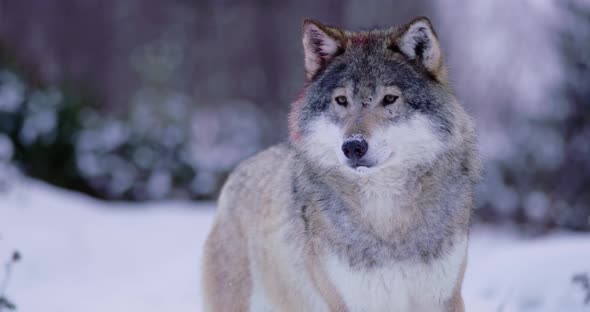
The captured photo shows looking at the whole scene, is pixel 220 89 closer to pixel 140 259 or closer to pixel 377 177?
pixel 140 259

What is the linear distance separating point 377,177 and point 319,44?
2.62ft

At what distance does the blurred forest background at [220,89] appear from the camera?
920 cm

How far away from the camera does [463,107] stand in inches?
153

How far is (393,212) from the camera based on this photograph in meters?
3.61

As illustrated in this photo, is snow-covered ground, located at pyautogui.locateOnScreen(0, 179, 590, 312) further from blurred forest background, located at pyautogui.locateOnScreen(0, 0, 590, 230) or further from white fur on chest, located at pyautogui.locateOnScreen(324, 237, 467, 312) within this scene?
white fur on chest, located at pyautogui.locateOnScreen(324, 237, 467, 312)

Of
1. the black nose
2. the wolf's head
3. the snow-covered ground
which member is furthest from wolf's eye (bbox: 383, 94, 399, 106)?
the snow-covered ground

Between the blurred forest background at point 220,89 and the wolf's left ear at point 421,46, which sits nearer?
the wolf's left ear at point 421,46

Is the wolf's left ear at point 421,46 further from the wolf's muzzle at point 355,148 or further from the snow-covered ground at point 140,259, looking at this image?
the snow-covered ground at point 140,259

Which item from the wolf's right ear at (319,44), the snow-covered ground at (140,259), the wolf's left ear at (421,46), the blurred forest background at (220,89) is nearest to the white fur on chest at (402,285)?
the wolf's left ear at (421,46)

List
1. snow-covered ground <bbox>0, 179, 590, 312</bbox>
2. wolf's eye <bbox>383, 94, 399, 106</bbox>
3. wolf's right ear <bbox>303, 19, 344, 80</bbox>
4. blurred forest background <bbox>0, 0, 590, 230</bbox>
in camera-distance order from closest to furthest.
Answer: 1. wolf's eye <bbox>383, 94, 399, 106</bbox>
2. wolf's right ear <bbox>303, 19, 344, 80</bbox>
3. snow-covered ground <bbox>0, 179, 590, 312</bbox>
4. blurred forest background <bbox>0, 0, 590, 230</bbox>

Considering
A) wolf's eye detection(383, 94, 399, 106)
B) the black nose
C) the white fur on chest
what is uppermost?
wolf's eye detection(383, 94, 399, 106)

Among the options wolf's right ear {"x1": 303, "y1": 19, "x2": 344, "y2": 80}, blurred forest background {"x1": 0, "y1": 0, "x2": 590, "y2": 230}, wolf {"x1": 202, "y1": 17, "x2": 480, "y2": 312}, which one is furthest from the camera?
blurred forest background {"x1": 0, "y1": 0, "x2": 590, "y2": 230}

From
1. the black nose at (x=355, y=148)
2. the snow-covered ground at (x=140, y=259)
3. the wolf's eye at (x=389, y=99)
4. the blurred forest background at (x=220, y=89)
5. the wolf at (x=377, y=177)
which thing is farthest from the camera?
the blurred forest background at (x=220, y=89)

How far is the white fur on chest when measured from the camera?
348 cm
